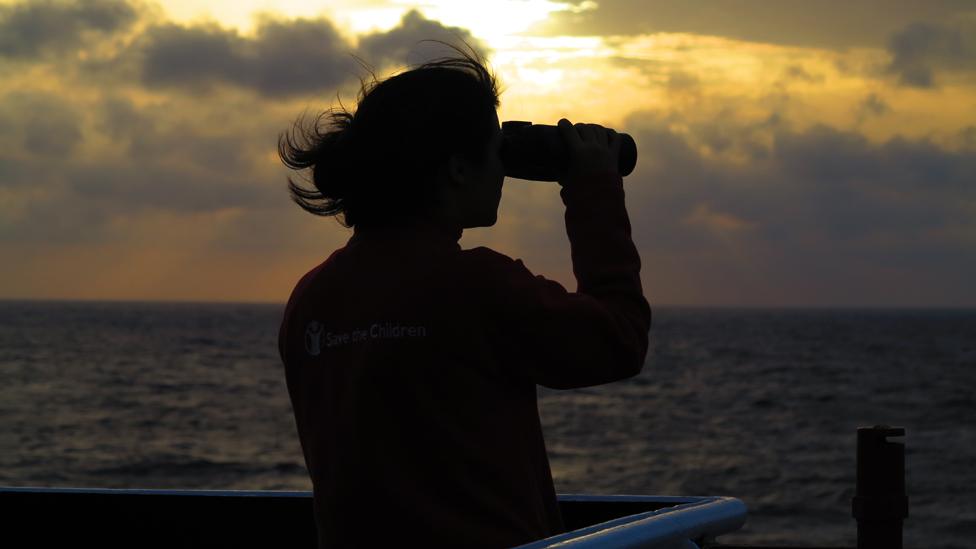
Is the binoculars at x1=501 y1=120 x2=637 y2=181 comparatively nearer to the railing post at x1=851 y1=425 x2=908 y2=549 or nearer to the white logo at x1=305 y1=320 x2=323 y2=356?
the white logo at x1=305 y1=320 x2=323 y2=356

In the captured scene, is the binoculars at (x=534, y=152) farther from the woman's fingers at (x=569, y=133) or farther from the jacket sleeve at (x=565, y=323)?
the jacket sleeve at (x=565, y=323)

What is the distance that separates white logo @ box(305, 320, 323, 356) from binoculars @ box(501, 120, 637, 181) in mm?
373

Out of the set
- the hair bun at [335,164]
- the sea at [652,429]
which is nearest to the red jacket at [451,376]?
the hair bun at [335,164]

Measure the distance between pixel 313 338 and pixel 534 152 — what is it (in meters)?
0.43

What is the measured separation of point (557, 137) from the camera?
1729mm

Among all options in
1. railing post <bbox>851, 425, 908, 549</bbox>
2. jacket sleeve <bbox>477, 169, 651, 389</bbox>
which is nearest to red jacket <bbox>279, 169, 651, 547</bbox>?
jacket sleeve <bbox>477, 169, 651, 389</bbox>

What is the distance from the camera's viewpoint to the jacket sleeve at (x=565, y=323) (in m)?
1.45

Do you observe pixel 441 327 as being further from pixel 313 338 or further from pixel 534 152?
pixel 534 152

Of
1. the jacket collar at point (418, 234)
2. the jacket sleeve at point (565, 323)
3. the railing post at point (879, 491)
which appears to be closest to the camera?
the jacket sleeve at point (565, 323)

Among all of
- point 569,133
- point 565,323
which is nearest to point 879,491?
point 569,133

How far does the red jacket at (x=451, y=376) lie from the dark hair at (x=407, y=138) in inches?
2.2

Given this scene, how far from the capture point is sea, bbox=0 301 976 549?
24297 millimetres

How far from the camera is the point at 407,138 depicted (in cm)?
155

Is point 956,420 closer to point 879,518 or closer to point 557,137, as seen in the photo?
point 879,518
